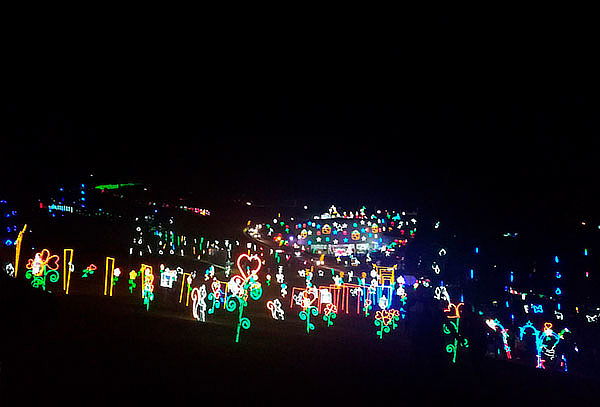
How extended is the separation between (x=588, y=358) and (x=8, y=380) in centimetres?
1516

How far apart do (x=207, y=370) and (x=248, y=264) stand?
5.65 meters

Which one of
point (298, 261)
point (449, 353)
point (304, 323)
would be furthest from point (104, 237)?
point (449, 353)

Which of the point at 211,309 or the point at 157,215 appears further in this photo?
the point at 157,215

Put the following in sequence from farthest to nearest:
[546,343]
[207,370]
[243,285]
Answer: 1. [546,343]
2. [243,285]
3. [207,370]

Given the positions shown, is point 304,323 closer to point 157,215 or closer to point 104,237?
point 104,237

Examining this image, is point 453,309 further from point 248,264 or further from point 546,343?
point 248,264

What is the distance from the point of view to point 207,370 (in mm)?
5133

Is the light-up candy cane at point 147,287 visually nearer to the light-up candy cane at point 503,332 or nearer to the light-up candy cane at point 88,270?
the light-up candy cane at point 88,270

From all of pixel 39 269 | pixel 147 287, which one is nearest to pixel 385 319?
pixel 147 287

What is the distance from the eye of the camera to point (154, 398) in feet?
13.8

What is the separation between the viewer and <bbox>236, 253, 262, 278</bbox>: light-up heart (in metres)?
10.1

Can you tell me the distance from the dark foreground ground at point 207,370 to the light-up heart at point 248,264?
285 centimetres

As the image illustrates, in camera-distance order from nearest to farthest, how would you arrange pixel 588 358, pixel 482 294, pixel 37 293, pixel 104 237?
pixel 37 293 < pixel 588 358 < pixel 482 294 < pixel 104 237

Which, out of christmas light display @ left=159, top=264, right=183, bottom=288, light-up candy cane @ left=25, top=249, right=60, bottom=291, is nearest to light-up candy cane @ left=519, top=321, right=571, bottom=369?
christmas light display @ left=159, top=264, right=183, bottom=288
